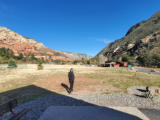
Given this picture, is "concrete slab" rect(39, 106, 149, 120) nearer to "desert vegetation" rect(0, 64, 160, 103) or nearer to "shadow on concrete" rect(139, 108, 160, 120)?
"shadow on concrete" rect(139, 108, 160, 120)

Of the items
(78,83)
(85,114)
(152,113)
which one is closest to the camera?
(85,114)

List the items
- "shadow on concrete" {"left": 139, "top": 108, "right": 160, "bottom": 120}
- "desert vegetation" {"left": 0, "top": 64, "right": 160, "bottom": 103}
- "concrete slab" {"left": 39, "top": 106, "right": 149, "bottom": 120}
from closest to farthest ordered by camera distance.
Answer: "concrete slab" {"left": 39, "top": 106, "right": 149, "bottom": 120}, "shadow on concrete" {"left": 139, "top": 108, "right": 160, "bottom": 120}, "desert vegetation" {"left": 0, "top": 64, "right": 160, "bottom": 103}

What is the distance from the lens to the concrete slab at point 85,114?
3.18 m

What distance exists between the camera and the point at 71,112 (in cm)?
356

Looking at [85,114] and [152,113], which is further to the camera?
[152,113]

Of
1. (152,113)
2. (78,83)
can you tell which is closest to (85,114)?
(152,113)

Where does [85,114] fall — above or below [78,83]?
above

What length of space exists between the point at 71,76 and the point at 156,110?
4.90 meters

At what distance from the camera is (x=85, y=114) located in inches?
134

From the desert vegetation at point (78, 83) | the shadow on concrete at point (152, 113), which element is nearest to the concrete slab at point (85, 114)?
the shadow on concrete at point (152, 113)

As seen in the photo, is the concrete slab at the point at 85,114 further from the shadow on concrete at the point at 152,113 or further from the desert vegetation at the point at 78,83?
the desert vegetation at the point at 78,83

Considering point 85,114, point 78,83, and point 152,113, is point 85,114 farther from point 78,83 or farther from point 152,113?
point 78,83

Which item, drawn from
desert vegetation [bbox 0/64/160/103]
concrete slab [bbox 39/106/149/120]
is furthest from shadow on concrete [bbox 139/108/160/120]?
desert vegetation [bbox 0/64/160/103]

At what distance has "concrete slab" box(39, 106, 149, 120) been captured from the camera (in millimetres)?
3176
